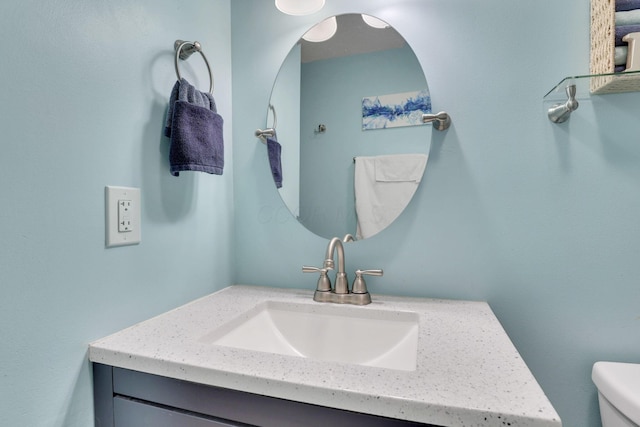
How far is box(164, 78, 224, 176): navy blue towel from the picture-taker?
86 cm

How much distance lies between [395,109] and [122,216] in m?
0.81

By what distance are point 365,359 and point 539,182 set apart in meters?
0.69

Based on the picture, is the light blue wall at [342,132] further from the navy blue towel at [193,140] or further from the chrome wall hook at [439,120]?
the navy blue towel at [193,140]

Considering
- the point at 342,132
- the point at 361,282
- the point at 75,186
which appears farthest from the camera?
the point at 342,132

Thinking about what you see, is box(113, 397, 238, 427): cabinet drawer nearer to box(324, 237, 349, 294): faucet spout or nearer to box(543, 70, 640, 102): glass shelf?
box(324, 237, 349, 294): faucet spout

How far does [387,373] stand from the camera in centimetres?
57

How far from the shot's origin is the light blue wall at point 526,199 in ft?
3.00

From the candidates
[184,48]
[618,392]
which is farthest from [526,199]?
[184,48]

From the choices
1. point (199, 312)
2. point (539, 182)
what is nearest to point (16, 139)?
point (199, 312)

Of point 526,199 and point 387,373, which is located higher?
point 526,199

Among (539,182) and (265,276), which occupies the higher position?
(539,182)

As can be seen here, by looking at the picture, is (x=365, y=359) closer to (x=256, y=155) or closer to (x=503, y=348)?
(x=503, y=348)

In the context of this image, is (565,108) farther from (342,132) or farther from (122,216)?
(122,216)

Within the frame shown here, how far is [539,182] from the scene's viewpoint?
96cm
